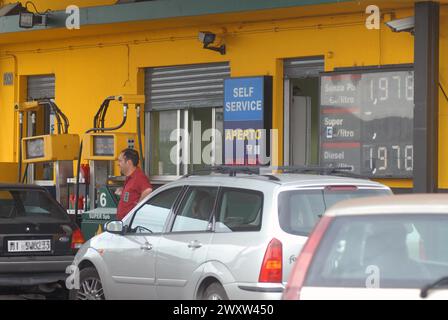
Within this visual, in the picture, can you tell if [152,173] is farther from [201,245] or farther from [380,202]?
[380,202]

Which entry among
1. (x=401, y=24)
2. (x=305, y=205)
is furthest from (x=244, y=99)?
(x=305, y=205)

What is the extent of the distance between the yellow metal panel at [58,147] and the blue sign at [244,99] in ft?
8.31

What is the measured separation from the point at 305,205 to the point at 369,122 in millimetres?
5974

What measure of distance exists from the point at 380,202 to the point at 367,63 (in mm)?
9228

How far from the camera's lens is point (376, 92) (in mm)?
15023

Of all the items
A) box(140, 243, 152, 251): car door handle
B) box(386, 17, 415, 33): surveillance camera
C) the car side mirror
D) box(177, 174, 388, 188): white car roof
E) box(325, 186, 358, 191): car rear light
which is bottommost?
box(140, 243, 152, 251): car door handle

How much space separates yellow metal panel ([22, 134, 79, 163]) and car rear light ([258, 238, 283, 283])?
8750 mm

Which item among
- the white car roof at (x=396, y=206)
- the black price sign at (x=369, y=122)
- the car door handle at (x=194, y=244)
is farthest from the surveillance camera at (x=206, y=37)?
the white car roof at (x=396, y=206)

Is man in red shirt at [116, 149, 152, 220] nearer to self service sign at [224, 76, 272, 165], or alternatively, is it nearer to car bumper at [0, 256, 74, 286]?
car bumper at [0, 256, 74, 286]

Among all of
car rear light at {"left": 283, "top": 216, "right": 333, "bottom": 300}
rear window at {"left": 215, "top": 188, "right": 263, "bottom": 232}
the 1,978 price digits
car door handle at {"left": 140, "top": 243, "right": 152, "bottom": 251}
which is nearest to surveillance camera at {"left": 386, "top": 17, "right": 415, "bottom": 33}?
the 1,978 price digits

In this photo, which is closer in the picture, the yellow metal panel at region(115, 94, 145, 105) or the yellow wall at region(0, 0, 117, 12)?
the yellow metal panel at region(115, 94, 145, 105)

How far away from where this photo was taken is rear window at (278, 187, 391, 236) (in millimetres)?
9141

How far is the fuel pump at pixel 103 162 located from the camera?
604 inches
